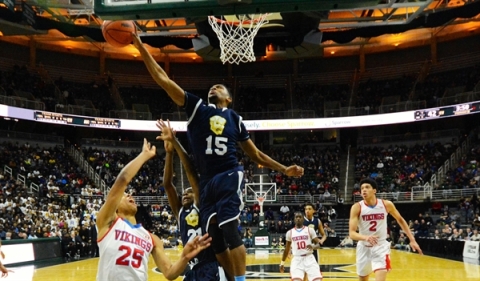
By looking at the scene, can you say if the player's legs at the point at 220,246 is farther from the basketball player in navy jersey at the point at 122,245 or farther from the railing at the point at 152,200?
the railing at the point at 152,200

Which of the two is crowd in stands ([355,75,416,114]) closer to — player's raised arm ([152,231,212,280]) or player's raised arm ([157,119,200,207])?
player's raised arm ([157,119,200,207])

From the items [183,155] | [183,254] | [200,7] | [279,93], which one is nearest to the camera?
[183,254]

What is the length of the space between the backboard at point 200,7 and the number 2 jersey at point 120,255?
11.0ft

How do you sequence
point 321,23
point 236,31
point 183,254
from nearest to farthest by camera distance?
point 183,254, point 236,31, point 321,23

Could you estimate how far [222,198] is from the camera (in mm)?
4836

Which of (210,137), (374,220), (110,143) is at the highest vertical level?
(110,143)

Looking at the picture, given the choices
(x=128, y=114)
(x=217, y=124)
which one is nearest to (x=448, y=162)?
(x=128, y=114)

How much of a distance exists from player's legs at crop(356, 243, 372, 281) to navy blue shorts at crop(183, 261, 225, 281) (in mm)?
3807

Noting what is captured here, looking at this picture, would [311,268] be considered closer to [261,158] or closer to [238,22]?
[261,158]

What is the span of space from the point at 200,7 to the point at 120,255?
3685 millimetres

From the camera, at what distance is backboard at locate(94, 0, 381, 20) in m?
6.76

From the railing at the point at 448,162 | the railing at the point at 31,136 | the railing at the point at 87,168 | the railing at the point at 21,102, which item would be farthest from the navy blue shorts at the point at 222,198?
the railing at the point at 31,136

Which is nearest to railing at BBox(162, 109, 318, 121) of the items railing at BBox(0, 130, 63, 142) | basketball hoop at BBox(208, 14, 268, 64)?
railing at BBox(0, 130, 63, 142)

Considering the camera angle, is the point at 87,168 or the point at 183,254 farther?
the point at 87,168
